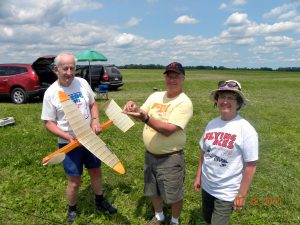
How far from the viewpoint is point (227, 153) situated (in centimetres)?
287

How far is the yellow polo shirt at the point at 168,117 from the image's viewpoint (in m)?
3.35

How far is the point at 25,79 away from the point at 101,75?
7463 mm

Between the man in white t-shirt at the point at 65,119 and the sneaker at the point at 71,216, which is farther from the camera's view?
the sneaker at the point at 71,216

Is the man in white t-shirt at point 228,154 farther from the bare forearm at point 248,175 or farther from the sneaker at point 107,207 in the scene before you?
the sneaker at point 107,207

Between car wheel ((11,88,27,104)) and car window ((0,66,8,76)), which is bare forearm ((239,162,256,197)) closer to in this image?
car wheel ((11,88,27,104))

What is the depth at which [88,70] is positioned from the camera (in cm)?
1955

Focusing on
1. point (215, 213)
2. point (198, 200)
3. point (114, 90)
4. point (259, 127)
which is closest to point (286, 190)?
point (198, 200)

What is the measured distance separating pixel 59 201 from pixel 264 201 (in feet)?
9.39

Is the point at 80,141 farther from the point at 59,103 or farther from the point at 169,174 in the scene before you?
the point at 169,174

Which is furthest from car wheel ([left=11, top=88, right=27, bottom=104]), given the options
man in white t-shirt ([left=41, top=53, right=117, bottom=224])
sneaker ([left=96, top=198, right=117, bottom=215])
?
man in white t-shirt ([left=41, top=53, right=117, bottom=224])

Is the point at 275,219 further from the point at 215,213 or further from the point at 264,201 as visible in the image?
the point at 215,213

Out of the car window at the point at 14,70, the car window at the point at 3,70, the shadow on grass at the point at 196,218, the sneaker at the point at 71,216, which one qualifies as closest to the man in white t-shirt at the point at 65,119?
the sneaker at the point at 71,216

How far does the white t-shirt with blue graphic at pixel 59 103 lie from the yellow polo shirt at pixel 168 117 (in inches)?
28.2

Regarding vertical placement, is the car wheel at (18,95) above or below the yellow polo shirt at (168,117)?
below
